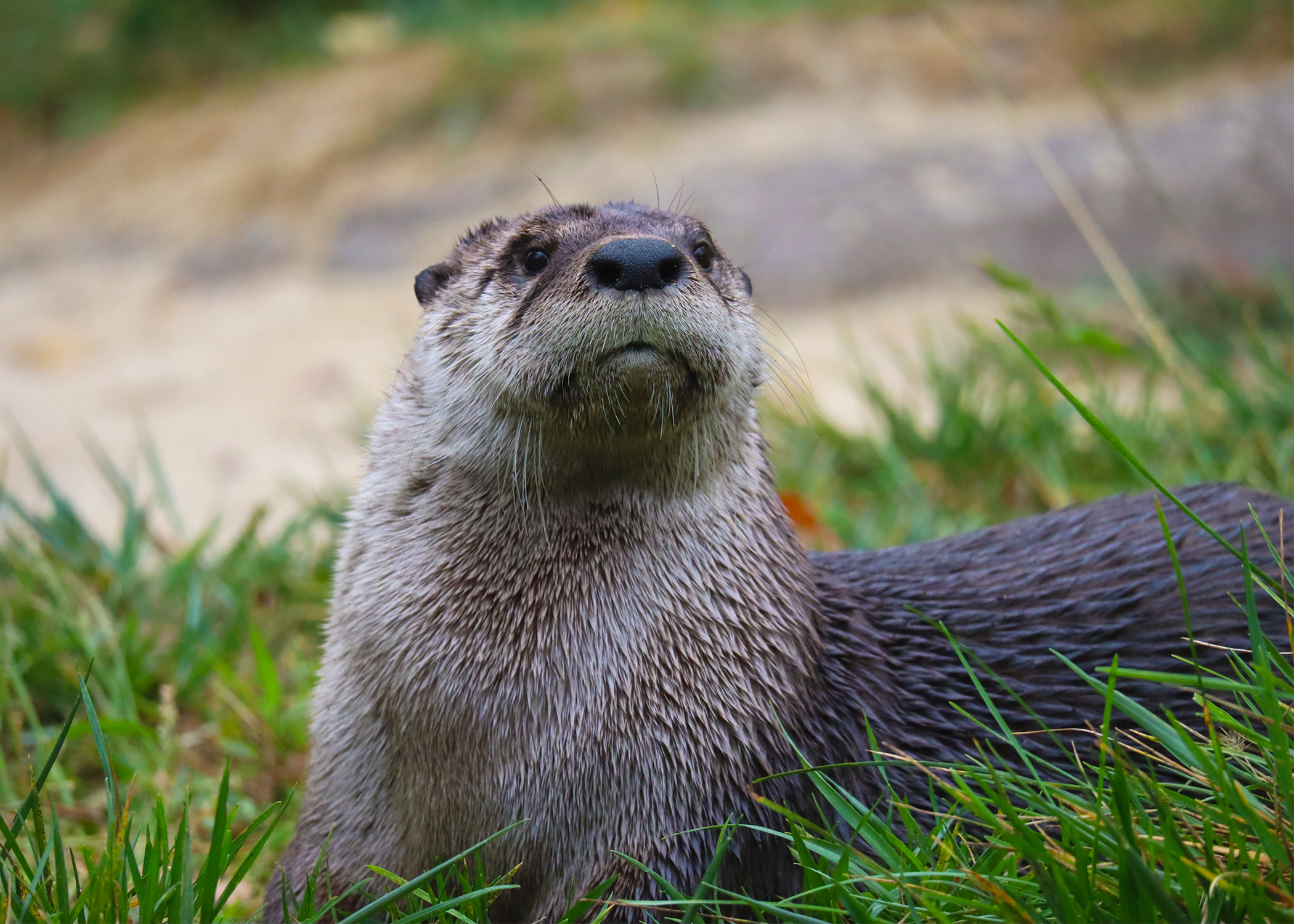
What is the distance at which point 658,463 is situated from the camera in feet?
5.46

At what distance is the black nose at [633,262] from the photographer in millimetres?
1479

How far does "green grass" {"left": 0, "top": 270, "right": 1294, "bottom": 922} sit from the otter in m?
0.09

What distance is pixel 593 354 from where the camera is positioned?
1.51 meters

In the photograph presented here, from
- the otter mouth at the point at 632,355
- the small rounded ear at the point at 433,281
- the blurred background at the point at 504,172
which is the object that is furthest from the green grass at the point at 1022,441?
the otter mouth at the point at 632,355

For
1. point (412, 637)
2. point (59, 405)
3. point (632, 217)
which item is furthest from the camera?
point (59, 405)

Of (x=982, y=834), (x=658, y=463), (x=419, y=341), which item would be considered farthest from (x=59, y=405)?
(x=982, y=834)

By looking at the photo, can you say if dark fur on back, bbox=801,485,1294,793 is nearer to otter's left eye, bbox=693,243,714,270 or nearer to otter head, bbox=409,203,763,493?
otter head, bbox=409,203,763,493

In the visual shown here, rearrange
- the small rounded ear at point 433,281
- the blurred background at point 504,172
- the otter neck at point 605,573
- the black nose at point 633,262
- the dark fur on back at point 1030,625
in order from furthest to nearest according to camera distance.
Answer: the blurred background at point 504,172 < the small rounded ear at point 433,281 < the dark fur on back at point 1030,625 < the otter neck at point 605,573 < the black nose at point 633,262

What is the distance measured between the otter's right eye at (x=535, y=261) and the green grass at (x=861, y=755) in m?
0.80

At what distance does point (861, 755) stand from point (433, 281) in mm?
1050

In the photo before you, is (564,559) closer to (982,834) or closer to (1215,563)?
(982,834)

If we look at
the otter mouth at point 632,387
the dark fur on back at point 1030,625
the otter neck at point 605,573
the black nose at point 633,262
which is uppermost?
the black nose at point 633,262

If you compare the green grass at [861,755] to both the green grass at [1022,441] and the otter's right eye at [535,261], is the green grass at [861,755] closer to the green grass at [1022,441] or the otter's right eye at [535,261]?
the green grass at [1022,441]

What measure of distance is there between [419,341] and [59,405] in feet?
14.9
